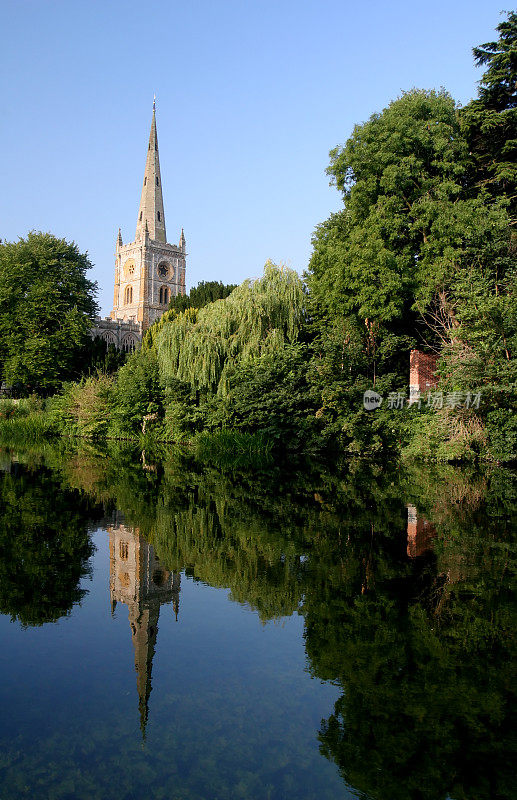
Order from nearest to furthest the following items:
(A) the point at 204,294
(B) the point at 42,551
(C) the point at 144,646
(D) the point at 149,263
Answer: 1. (C) the point at 144,646
2. (B) the point at 42,551
3. (A) the point at 204,294
4. (D) the point at 149,263

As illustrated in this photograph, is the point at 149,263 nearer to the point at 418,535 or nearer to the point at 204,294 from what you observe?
the point at 204,294

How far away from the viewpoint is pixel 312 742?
3.22m

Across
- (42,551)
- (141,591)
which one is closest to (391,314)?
(42,551)

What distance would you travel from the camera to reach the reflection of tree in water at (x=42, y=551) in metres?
5.12

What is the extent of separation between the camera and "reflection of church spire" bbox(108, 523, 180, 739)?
159 inches

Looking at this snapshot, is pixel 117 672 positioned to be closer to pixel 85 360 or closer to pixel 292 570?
pixel 292 570

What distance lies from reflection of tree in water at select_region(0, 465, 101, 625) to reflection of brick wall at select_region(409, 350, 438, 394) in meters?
14.3

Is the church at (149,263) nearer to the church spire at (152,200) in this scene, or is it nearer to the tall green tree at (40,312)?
the church spire at (152,200)

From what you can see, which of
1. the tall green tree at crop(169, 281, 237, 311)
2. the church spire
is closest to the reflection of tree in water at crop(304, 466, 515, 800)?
the tall green tree at crop(169, 281, 237, 311)

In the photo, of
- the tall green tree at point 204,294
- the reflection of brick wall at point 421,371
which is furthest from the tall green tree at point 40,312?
the reflection of brick wall at point 421,371

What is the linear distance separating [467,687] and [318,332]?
67.8ft

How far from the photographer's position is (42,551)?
21.6ft

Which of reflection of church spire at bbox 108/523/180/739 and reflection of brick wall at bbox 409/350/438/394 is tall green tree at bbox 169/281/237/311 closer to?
reflection of brick wall at bbox 409/350/438/394

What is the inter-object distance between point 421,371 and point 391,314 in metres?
3.08
